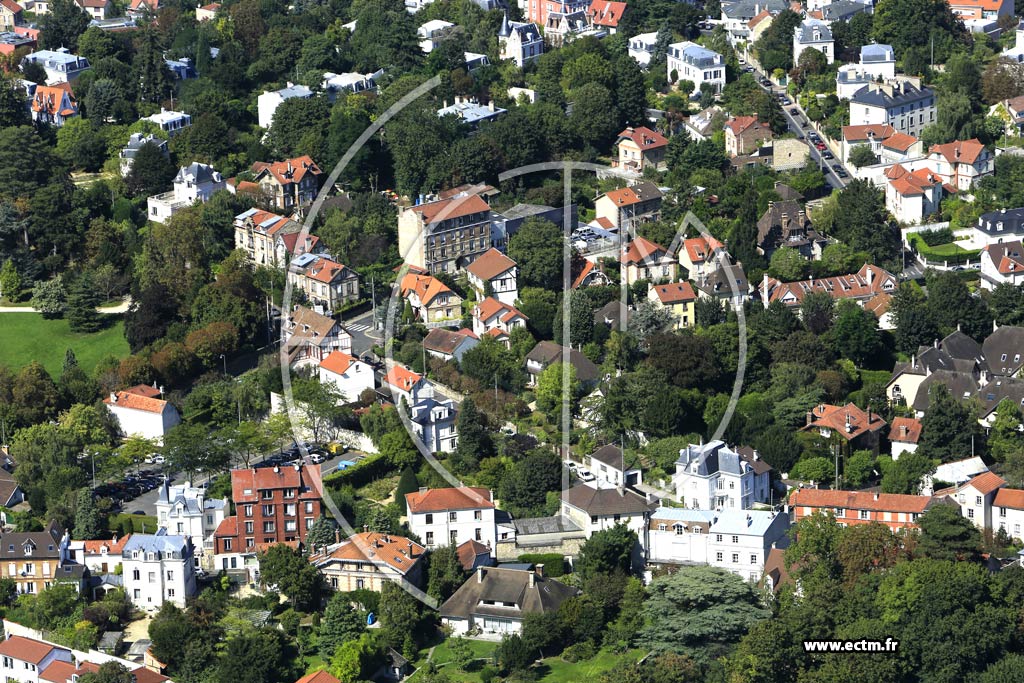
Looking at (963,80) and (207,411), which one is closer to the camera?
(207,411)

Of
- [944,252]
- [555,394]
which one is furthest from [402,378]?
[944,252]

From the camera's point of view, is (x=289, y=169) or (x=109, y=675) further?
(x=289, y=169)

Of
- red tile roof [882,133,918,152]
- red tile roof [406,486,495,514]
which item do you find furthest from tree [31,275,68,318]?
red tile roof [882,133,918,152]

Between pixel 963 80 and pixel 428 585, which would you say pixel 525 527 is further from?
pixel 963 80

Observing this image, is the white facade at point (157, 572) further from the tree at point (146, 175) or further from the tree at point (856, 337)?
the tree at point (146, 175)

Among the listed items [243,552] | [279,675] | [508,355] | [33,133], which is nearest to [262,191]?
[33,133]

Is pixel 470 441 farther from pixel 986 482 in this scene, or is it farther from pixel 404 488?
pixel 986 482

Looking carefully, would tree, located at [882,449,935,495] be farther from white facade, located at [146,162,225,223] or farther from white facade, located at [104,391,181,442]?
white facade, located at [146,162,225,223]
